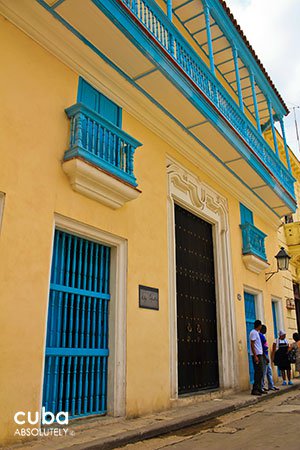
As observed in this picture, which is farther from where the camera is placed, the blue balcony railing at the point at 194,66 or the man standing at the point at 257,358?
the man standing at the point at 257,358

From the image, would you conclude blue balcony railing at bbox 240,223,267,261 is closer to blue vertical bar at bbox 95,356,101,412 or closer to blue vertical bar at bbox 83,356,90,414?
blue vertical bar at bbox 95,356,101,412

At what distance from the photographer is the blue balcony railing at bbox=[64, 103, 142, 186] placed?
505 centimetres

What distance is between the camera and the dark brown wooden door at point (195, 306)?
23.6 feet

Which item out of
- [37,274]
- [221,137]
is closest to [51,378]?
[37,274]

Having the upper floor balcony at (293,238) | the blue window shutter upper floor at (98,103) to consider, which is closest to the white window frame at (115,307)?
the blue window shutter upper floor at (98,103)

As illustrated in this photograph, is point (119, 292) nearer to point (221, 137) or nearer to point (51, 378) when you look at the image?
point (51, 378)

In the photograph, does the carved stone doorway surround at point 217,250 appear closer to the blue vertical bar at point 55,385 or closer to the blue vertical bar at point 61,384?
the blue vertical bar at point 61,384

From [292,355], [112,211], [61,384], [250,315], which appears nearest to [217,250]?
[250,315]

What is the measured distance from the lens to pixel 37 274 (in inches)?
172

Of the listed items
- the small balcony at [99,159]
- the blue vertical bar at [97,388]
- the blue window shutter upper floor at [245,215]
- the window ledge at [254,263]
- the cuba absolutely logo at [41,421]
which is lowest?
the cuba absolutely logo at [41,421]

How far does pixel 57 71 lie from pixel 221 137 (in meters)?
3.81

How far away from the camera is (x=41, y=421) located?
4.20m

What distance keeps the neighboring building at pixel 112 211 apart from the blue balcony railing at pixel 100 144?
0.07ft

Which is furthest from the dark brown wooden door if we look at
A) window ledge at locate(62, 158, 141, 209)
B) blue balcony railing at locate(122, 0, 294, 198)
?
blue balcony railing at locate(122, 0, 294, 198)
